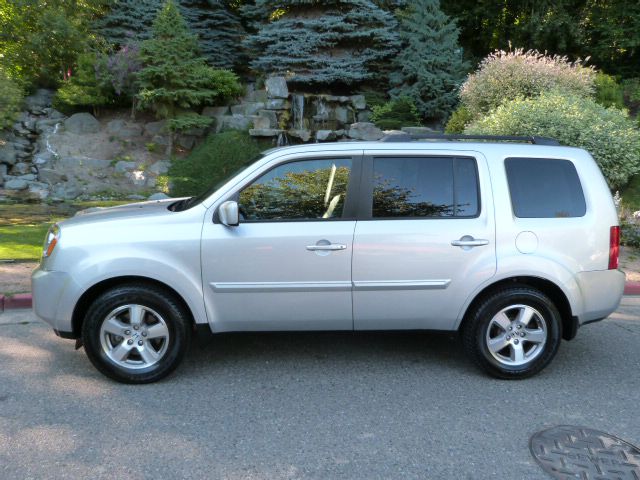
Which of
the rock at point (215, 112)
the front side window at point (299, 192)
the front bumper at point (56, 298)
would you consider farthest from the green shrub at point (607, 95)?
the front bumper at point (56, 298)

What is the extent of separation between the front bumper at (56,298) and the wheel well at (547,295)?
3.01 m

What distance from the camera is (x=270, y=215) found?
4.30 meters

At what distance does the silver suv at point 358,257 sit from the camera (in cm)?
419

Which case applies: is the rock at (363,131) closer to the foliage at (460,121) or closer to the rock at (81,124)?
the foliage at (460,121)

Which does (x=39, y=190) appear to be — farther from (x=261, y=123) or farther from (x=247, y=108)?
(x=247, y=108)

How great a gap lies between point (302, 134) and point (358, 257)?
43.5 ft

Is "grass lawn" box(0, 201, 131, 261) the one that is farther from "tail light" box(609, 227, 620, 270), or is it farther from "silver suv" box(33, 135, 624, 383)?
"tail light" box(609, 227, 620, 270)

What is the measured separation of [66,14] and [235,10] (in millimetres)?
7042

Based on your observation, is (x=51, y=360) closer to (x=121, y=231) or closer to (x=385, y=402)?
(x=121, y=231)

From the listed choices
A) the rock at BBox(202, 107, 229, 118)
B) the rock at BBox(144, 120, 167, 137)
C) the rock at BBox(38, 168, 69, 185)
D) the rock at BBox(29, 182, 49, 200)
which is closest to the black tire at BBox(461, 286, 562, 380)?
the rock at BBox(29, 182, 49, 200)

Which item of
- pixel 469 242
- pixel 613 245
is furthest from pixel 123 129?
pixel 613 245

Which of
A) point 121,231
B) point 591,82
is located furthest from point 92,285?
point 591,82

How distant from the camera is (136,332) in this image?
13.9ft

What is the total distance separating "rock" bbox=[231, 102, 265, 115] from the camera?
1862cm
